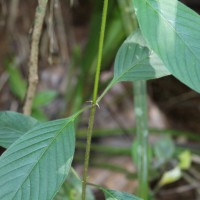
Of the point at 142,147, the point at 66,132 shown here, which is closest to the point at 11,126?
the point at 66,132

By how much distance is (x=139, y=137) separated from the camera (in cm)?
119

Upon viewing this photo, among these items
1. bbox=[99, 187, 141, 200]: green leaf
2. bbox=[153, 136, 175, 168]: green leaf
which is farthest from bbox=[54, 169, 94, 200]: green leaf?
bbox=[153, 136, 175, 168]: green leaf

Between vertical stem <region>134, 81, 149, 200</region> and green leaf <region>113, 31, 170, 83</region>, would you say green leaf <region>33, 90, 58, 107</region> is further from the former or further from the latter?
green leaf <region>113, 31, 170, 83</region>

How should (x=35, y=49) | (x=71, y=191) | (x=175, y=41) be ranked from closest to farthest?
(x=175, y=41) < (x=35, y=49) < (x=71, y=191)

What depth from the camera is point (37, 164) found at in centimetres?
59

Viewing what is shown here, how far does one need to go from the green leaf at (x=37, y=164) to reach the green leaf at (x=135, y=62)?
14 cm

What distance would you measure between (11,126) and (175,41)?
0.33m

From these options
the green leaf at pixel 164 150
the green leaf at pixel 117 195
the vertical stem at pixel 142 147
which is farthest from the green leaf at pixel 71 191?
the green leaf at pixel 164 150

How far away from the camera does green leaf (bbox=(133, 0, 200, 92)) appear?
56cm

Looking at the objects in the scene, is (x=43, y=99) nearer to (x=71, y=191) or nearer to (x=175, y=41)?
(x=71, y=191)

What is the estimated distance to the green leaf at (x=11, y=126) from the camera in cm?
76

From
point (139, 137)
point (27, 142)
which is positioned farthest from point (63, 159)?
point (139, 137)

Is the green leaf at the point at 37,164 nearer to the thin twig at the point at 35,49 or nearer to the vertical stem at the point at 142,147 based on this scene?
the thin twig at the point at 35,49

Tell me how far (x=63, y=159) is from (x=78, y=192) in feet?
1.46
